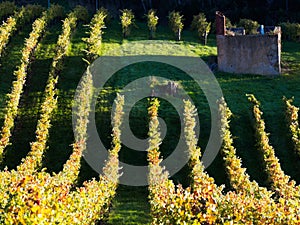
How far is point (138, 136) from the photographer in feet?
69.1

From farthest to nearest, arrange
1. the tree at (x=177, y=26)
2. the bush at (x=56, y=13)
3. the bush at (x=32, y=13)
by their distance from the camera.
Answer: the bush at (x=32, y=13), the bush at (x=56, y=13), the tree at (x=177, y=26)

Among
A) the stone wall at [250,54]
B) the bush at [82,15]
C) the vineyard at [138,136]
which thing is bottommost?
the vineyard at [138,136]

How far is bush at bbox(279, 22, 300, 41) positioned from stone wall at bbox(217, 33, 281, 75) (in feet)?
25.9

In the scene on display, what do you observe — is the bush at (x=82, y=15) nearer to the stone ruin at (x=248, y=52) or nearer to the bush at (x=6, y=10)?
the bush at (x=6, y=10)

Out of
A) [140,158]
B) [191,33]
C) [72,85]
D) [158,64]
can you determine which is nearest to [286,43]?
[191,33]

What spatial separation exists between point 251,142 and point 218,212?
35.5ft

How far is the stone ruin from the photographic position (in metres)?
26.7

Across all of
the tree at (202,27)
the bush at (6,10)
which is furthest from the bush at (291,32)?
the bush at (6,10)

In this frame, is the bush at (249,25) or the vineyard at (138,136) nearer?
the vineyard at (138,136)

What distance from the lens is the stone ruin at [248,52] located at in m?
26.7

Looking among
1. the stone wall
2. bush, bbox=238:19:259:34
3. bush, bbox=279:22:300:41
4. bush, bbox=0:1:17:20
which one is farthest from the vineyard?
bush, bbox=0:1:17:20

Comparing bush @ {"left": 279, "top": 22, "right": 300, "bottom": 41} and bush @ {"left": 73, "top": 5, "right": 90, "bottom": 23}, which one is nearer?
bush @ {"left": 279, "top": 22, "right": 300, "bottom": 41}

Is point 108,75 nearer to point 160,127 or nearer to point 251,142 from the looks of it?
point 160,127

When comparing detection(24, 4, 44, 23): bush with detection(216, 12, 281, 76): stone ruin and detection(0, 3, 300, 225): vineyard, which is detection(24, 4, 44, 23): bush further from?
detection(216, 12, 281, 76): stone ruin
